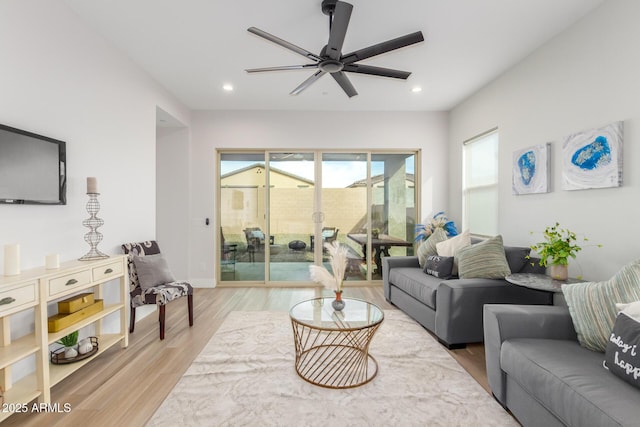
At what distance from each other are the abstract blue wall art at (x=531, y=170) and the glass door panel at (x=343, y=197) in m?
2.19

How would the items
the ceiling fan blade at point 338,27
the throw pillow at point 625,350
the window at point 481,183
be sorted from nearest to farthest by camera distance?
the throw pillow at point 625,350 < the ceiling fan blade at point 338,27 < the window at point 481,183

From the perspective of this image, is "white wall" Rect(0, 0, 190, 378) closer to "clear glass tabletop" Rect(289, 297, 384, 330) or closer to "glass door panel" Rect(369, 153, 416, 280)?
"clear glass tabletop" Rect(289, 297, 384, 330)

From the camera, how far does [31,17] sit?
206cm

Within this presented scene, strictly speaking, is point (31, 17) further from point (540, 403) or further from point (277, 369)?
point (540, 403)

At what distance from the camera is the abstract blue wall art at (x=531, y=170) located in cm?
285

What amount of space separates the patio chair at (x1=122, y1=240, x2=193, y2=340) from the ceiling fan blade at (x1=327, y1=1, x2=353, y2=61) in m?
2.60

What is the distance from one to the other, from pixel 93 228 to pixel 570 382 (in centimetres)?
333

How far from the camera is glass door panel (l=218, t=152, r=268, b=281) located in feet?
16.0

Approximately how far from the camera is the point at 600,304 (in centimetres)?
165

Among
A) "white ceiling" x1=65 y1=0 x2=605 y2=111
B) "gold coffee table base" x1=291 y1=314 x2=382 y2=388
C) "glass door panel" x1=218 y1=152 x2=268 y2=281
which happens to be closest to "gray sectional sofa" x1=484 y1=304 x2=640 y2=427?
"gold coffee table base" x1=291 y1=314 x2=382 y2=388

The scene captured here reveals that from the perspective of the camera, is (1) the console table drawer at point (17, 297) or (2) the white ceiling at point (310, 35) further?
(2) the white ceiling at point (310, 35)

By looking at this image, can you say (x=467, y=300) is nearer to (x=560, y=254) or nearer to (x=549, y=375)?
(x=560, y=254)

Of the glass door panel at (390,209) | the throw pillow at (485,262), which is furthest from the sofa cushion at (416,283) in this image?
the glass door panel at (390,209)

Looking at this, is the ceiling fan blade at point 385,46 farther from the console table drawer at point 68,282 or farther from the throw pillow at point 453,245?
the console table drawer at point 68,282
